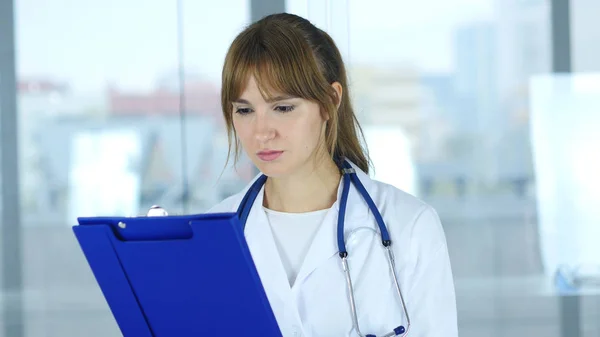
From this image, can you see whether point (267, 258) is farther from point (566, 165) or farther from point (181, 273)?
point (566, 165)

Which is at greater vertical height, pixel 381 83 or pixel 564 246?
pixel 381 83

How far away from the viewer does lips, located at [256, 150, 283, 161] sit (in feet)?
5.24

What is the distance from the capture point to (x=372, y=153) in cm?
305

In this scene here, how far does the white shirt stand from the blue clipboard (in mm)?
408

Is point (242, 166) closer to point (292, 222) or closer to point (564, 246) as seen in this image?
point (564, 246)

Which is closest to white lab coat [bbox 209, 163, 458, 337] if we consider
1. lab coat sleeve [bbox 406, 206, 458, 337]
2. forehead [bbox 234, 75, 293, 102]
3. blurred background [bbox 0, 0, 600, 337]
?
lab coat sleeve [bbox 406, 206, 458, 337]

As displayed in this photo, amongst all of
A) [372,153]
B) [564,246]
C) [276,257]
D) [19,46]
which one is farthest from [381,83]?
[276,257]

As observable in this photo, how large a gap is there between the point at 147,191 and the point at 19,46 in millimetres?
672

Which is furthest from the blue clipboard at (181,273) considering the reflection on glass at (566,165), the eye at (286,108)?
the reflection on glass at (566,165)

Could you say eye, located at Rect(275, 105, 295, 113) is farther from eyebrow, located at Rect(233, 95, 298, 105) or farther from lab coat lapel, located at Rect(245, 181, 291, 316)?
lab coat lapel, located at Rect(245, 181, 291, 316)

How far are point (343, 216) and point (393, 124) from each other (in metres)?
1.44

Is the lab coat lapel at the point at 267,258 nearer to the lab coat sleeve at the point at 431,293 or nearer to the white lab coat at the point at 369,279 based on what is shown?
the white lab coat at the point at 369,279

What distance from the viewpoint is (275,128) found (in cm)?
159

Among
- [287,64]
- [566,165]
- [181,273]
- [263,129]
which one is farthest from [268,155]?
[566,165]
